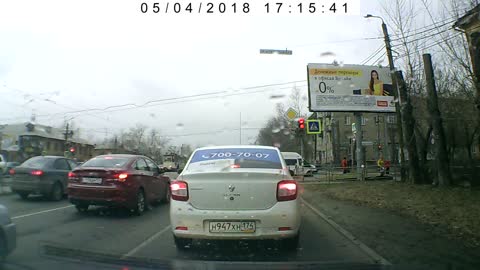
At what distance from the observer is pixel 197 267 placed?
16.3 feet

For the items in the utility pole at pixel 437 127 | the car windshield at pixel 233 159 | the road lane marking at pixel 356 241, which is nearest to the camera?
the road lane marking at pixel 356 241

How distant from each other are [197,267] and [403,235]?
410 centimetres

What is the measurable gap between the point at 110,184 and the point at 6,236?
4.59 metres

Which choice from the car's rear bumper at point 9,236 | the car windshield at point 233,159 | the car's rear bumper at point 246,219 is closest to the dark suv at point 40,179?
the car windshield at point 233,159

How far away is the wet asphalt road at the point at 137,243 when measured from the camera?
223 inches

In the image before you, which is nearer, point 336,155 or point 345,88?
point 345,88

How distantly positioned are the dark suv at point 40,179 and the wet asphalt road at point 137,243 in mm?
2750

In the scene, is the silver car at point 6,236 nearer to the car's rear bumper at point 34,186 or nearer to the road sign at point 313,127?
the car's rear bumper at point 34,186

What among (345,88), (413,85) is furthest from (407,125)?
(345,88)

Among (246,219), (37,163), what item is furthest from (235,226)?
(37,163)

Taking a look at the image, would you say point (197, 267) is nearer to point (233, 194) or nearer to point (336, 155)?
point (233, 194)

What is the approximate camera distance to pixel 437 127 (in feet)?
52.9

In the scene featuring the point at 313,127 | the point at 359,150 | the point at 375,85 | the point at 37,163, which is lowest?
the point at 37,163

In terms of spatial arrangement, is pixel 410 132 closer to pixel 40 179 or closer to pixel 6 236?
pixel 40 179
